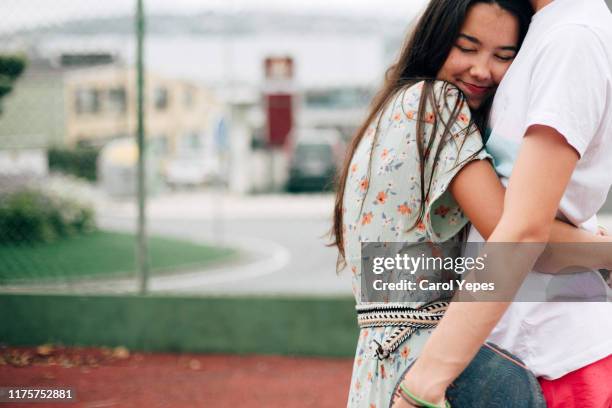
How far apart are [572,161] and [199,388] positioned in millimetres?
4158

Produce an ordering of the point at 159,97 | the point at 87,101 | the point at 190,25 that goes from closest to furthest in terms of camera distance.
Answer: the point at 190,25 < the point at 87,101 < the point at 159,97

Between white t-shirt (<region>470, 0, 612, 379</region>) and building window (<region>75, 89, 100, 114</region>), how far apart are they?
7.63 metres

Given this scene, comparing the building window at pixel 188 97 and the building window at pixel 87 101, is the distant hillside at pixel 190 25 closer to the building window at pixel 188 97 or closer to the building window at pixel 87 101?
the building window at pixel 87 101

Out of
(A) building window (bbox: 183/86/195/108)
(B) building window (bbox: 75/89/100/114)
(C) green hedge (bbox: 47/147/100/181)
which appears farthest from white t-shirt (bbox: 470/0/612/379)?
(A) building window (bbox: 183/86/195/108)

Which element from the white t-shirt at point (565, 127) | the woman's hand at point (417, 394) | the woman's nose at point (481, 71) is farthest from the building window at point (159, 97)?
the woman's hand at point (417, 394)

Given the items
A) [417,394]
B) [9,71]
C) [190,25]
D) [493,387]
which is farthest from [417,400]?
[190,25]

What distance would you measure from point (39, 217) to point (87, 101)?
391cm

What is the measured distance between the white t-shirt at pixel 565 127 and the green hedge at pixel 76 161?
21.0 feet

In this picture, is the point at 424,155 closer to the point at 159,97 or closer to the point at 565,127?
the point at 565,127

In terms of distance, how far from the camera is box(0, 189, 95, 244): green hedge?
612cm

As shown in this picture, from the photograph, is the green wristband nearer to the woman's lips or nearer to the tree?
the woman's lips

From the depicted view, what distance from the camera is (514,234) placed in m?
1.25

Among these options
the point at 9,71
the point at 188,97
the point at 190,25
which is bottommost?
the point at 188,97

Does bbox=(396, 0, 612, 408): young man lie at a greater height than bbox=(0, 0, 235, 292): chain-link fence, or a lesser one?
greater
